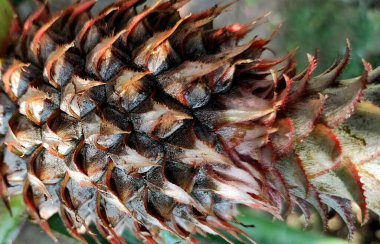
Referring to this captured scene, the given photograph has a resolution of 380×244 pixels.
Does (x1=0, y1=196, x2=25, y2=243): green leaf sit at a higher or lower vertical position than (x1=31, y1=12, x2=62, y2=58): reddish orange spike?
lower

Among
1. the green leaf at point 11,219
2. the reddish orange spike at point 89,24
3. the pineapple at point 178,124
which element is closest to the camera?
the pineapple at point 178,124

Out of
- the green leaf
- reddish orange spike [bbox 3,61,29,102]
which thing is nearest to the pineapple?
reddish orange spike [bbox 3,61,29,102]

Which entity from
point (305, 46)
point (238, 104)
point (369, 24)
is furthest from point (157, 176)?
point (369, 24)

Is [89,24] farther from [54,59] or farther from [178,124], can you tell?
[178,124]

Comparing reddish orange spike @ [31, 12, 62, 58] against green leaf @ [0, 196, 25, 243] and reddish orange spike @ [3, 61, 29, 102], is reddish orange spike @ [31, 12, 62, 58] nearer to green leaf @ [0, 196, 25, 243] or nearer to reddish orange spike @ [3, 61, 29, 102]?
reddish orange spike @ [3, 61, 29, 102]

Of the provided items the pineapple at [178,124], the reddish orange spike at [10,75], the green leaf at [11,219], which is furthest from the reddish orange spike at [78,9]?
the green leaf at [11,219]

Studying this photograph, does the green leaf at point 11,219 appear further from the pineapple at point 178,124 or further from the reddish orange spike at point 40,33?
the reddish orange spike at point 40,33

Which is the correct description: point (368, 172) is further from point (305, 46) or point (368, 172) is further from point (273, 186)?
point (305, 46)
